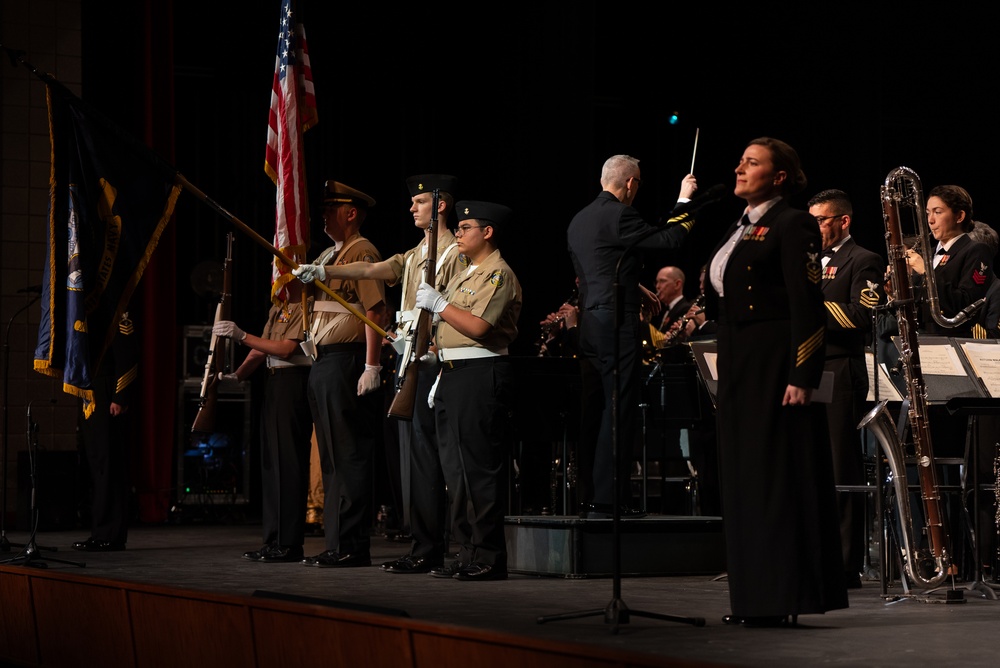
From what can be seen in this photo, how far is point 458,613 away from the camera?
14.2ft

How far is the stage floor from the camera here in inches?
141

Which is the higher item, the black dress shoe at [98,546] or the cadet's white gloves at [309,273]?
the cadet's white gloves at [309,273]

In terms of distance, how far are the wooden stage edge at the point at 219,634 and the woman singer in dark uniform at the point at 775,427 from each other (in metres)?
1.09

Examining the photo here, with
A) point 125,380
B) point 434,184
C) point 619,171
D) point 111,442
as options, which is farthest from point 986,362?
point 111,442

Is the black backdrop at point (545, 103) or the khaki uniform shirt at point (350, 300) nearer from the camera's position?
the khaki uniform shirt at point (350, 300)

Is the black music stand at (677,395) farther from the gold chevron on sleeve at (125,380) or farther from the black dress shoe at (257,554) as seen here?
the gold chevron on sleeve at (125,380)

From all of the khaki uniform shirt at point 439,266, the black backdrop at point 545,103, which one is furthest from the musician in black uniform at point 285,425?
the black backdrop at point 545,103

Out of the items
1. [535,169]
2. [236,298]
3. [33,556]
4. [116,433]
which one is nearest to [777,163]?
[33,556]

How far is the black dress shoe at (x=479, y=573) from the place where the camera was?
5504 mm

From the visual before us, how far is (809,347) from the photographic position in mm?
4012

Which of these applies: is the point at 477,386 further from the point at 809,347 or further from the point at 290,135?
the point at 290,135

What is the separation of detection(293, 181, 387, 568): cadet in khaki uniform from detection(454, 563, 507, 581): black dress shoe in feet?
2.49

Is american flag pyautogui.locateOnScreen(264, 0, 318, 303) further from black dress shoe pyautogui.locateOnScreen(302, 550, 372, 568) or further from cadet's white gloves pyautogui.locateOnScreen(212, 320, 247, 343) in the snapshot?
black dress shoe pyautogui.locateOnScreen(302, 550, 372, 568)

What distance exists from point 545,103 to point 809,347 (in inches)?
247
